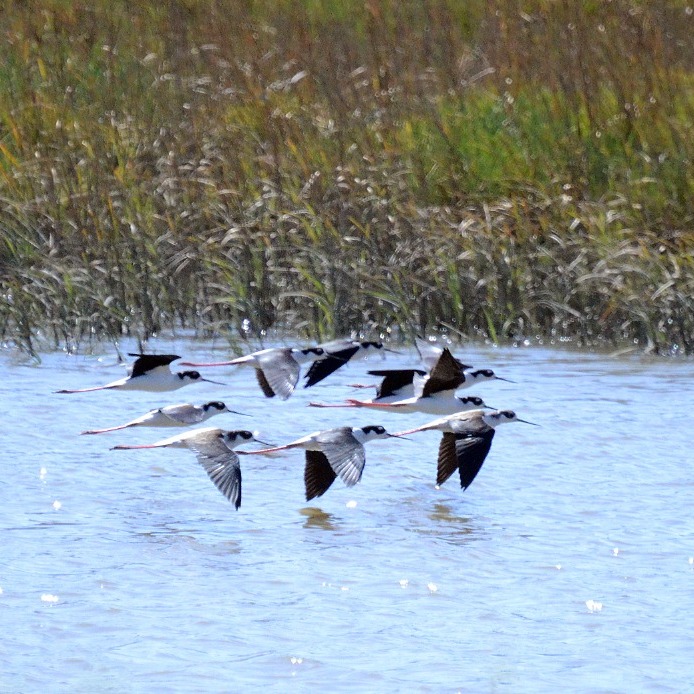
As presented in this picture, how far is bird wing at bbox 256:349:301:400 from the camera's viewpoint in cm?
559

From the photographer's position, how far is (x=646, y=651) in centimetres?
330

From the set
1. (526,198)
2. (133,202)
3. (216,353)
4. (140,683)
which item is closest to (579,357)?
(526,198)

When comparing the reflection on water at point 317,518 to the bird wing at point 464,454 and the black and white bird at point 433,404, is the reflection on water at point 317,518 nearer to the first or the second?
the bird wing at point 464,454

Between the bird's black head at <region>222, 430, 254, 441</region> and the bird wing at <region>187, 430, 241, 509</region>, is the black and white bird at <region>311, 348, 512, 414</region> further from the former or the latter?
the bird wing at <region>187, 430, 241, 509</region>

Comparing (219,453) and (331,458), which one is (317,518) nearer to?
(331,458)

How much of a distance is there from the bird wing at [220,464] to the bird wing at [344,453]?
0.92ft

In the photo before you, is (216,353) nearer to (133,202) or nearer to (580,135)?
(133,202)

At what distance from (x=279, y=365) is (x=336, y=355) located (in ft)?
1.23

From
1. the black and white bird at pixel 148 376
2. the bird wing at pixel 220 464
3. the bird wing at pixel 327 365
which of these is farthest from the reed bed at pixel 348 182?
the bird wing at pixel 220 464

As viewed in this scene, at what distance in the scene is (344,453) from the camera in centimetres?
464

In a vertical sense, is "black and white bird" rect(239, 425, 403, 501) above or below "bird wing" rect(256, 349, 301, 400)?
below

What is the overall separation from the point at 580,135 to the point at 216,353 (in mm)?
2354

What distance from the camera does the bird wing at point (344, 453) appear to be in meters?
4.53

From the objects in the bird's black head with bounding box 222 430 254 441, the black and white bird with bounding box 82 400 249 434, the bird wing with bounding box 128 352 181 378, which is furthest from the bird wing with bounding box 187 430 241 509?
the bird wing with bounding box 128 352 181 378
